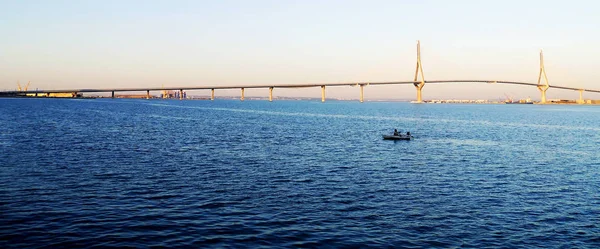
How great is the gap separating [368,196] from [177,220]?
10291 mm

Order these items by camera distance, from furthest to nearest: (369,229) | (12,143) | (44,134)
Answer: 1. (44,134)
2. (12,143)
3. (369,229)

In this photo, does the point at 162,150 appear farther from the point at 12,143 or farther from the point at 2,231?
the point at 2,231

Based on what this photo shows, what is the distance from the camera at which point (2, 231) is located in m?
18.3

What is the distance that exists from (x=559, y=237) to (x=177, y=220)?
1555 cm

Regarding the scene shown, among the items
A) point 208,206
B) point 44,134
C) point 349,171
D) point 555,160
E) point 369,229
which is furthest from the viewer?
point 44,134

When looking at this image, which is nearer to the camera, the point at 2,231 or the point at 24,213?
the point at 2,231

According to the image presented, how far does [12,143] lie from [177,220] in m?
34.3

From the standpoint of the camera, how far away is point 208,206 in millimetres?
22672

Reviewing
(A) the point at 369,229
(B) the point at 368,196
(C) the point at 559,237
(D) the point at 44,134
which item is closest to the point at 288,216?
(A) the point at 369,229

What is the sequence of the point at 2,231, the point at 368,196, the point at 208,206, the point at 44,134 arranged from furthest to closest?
1. the point at 44,134
2. the point at 368,196
3. the point at 208,206
4. the point at 2,231

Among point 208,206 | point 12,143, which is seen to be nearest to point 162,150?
point 12,143

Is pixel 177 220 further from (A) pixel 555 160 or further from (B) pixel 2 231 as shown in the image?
(A) pixel 555 160

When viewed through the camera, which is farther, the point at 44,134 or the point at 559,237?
the point at 44,134

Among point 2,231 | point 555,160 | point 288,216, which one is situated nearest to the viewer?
point 2,231
